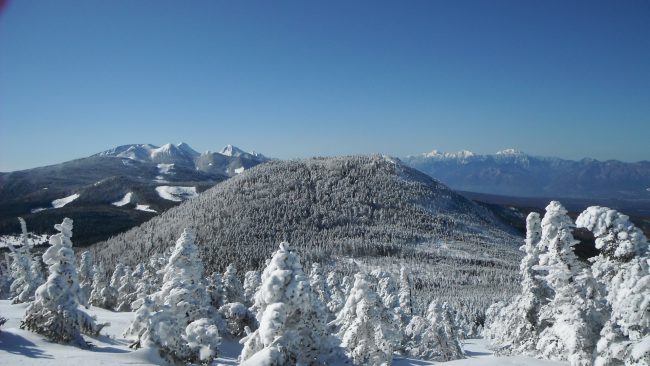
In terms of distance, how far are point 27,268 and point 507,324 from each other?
203 ft

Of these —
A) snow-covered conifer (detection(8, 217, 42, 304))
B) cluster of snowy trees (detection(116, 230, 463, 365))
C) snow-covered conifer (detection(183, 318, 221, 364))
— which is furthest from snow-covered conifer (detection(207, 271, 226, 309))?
snow-covered conifer (detection(8, 217, 42, 304))

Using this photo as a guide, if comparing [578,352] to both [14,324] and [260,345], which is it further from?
[14,324]

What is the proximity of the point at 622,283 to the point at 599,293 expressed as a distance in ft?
13.9

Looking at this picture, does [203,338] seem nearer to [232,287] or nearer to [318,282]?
[232,287]

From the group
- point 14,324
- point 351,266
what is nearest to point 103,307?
point 14,324

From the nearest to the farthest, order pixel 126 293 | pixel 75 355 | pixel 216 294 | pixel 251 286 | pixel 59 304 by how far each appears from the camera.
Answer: pixel 75 355 < pixel 59 304 < pixel 216 294 < pixel 251 286 < pixel 126 293

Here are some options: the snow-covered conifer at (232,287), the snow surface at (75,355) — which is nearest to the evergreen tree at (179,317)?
the snow surface at (75,355)

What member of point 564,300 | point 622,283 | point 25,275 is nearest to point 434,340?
point 564,300

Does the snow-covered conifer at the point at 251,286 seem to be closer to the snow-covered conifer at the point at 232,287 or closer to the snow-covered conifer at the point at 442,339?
the snow-covered conifer at the point at 232,287

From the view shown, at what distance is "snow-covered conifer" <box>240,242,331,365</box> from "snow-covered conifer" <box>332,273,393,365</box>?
27.2ft

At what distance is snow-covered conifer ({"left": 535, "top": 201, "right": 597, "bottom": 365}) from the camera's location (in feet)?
66.8

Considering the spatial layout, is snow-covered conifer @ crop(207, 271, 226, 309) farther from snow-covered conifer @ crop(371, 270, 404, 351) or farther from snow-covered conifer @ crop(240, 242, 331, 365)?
snow-covered conifer @ crop(240, 242, 331, 365)

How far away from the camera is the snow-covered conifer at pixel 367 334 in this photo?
101 feet

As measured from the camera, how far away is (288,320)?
22.2m
